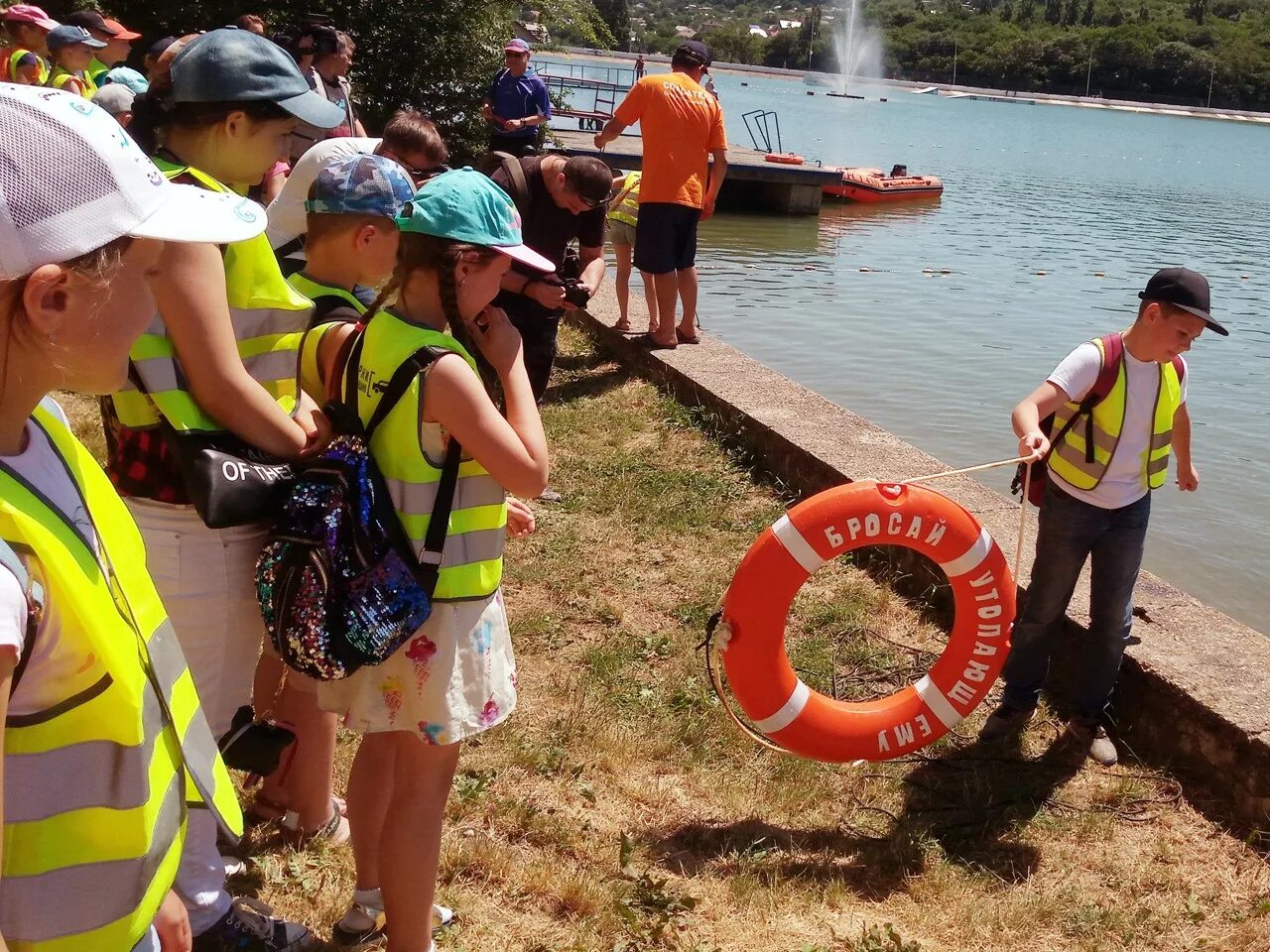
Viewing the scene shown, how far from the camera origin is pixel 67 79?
6.80 metres

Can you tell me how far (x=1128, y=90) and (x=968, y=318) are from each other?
120 m

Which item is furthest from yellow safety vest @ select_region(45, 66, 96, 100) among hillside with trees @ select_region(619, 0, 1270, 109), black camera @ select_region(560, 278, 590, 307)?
hillside with trees @ select_region(619, 0, 1270, 109)

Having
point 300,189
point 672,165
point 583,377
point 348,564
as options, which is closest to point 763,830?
point 348,564

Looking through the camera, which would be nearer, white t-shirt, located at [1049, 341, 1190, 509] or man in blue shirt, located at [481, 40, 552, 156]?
white t-shirt, located at [1049, 341, 1190, 509]

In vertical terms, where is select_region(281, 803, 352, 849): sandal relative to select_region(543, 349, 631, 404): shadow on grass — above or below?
below

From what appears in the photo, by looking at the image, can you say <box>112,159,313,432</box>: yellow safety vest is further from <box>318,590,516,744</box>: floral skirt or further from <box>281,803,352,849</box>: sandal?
<box>281,803,352,849</box>: sandal

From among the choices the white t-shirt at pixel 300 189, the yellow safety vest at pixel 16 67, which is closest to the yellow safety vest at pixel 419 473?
the white t-shirt at pixel 300 189

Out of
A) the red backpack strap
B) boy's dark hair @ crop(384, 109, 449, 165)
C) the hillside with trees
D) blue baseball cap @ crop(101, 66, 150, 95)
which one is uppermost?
the hillside with trees

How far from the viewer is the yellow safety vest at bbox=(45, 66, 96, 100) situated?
6831mm

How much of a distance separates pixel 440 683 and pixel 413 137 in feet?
9.67

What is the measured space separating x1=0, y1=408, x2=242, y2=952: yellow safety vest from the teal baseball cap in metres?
1.04

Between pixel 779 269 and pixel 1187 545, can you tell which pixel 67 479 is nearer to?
pixel 1187 545

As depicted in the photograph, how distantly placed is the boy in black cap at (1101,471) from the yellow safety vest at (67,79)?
17.8 ft

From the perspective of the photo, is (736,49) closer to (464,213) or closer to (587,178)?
(587,178)
